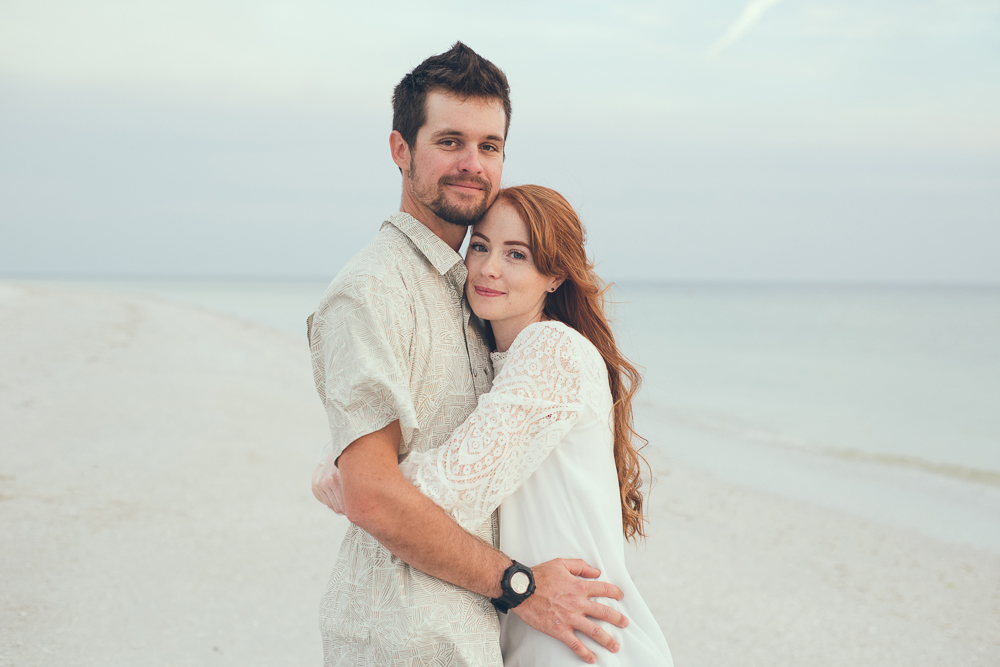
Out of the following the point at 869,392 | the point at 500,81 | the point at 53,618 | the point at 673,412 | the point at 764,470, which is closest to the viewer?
the point at 500,81

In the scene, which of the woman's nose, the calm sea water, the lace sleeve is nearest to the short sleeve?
the lace sleeve

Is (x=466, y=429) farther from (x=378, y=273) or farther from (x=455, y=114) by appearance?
(x=455, y=114)

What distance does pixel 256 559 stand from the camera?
544 cm

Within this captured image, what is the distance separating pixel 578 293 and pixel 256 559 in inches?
163

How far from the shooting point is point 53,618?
423cm

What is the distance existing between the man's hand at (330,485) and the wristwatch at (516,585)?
472 mm

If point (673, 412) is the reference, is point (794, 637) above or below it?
above

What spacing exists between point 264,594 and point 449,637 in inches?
141

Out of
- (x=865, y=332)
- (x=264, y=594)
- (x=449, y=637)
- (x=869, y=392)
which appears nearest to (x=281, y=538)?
(x=264, y=594)

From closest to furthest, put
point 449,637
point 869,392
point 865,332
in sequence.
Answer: point 449,637, point 869,392, point 865,332

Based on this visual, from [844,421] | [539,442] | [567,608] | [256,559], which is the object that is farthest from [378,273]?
[844,421]

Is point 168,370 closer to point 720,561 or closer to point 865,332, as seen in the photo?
point 720,561

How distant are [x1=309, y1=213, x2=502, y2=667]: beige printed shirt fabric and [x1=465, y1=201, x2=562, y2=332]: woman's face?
13cm

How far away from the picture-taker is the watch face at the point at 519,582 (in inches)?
72.8
